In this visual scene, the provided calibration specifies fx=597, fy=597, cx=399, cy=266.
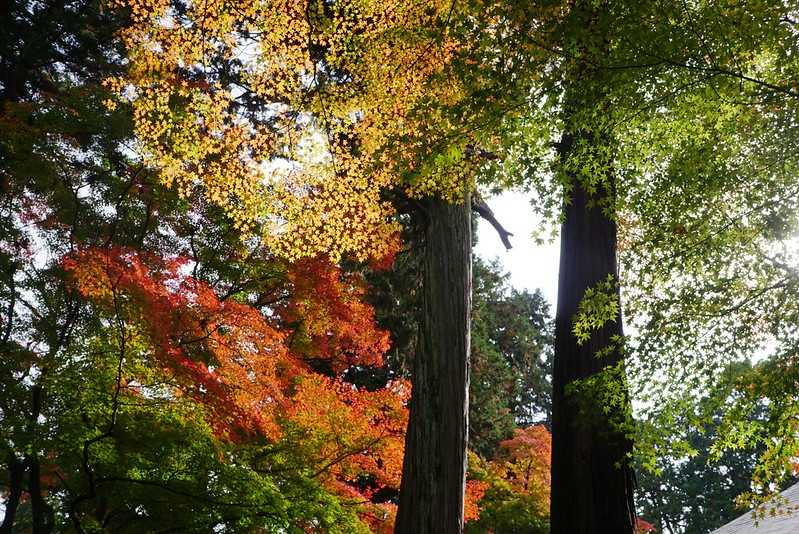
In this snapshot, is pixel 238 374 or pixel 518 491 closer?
pixel 238 374

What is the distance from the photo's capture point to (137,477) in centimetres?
655


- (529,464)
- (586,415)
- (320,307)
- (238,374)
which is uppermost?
(320,307)

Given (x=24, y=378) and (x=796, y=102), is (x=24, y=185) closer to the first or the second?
(x=24, y=378)

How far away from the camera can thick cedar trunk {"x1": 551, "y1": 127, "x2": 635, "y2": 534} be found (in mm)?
4812

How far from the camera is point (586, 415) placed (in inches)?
187

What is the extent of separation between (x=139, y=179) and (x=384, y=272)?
314 inches

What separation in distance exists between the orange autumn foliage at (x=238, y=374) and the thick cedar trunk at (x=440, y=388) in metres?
2.20

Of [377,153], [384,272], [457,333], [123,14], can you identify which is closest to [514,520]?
[384,272]

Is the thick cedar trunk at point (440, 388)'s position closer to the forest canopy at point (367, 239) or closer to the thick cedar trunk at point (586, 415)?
the forest canopy at point (367, 239)

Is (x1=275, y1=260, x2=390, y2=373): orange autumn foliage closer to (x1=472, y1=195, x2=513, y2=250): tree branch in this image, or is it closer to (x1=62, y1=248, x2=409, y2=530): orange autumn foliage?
(x1=62, y1=248, x2=409, y2=530): orange autumn foliage

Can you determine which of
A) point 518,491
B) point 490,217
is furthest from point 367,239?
point 518,491

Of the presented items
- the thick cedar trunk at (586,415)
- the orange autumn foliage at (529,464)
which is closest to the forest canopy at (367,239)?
the thick cedar trunk at (586,415)

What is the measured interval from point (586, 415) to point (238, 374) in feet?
14.3

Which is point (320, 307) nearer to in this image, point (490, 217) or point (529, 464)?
point (490, 217)
